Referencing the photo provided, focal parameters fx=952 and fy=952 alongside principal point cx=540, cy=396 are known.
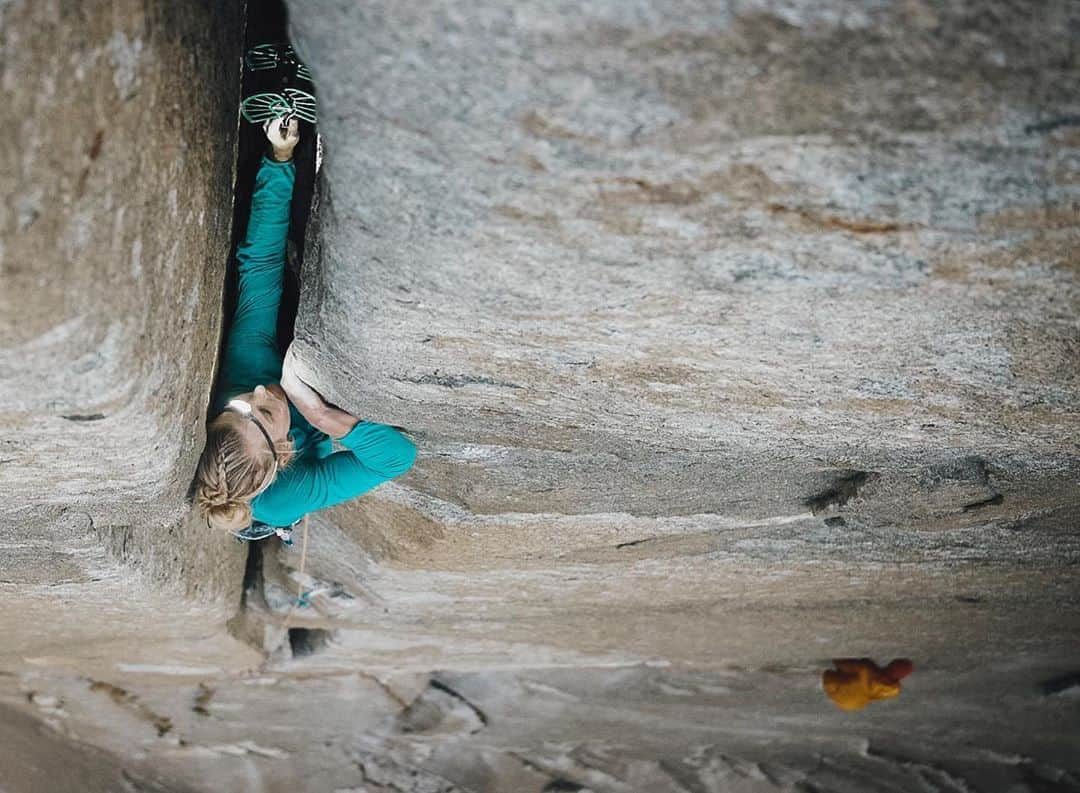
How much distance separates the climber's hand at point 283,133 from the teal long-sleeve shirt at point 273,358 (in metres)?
0.04

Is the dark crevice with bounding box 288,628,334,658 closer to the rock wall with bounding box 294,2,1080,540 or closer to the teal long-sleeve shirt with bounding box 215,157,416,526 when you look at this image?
the teal long-sleeve shirt with bounding box 215,157,416,526

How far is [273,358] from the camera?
216 centimetres

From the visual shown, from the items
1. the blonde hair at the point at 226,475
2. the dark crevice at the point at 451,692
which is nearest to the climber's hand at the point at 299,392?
the blonde hair at the point at 226,475

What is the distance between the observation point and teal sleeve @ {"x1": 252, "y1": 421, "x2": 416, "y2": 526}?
2.33 m

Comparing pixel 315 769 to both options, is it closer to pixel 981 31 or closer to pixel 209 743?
pixel 209 743

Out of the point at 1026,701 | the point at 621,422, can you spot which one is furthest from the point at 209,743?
the point at 1026,701

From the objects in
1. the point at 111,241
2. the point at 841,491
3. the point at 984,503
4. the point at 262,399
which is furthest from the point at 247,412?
the point at 984,503

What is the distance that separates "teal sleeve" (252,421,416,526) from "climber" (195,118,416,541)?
0.02 metres

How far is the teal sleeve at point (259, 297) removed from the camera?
2.08 m

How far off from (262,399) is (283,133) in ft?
1.91

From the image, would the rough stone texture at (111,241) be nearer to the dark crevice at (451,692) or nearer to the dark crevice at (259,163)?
the dark crevice at (259,163)

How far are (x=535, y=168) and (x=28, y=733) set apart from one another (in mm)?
4604

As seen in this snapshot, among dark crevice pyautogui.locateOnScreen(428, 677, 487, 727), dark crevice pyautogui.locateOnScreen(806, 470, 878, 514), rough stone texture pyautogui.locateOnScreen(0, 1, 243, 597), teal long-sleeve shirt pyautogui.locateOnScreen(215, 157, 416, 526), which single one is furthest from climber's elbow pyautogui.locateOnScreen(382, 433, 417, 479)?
dark crevice pyautogui.locateOnScreen(428, 677, 487, 727)

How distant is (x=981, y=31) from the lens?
1121 millimetres
